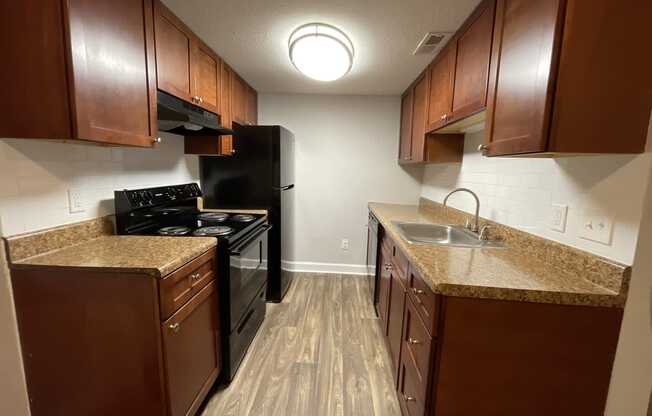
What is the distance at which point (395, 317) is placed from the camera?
168 cm

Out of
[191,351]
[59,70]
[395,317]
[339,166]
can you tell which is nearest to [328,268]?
[339,166]

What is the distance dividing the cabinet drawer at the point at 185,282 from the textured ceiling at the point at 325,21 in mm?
1366

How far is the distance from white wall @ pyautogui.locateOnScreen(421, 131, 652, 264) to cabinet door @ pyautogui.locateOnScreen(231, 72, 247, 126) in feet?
→ 6.74

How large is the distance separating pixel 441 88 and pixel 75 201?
2.30 m

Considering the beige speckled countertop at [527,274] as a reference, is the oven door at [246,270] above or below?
below

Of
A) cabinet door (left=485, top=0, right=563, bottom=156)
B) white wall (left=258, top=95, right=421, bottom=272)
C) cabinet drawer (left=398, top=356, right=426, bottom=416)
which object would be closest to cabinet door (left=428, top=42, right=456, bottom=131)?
cabinet door (left=485, top=0, right=563, bottom=156)

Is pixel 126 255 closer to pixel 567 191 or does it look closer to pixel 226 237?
pixel 226 237

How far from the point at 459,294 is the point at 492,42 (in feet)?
3.84

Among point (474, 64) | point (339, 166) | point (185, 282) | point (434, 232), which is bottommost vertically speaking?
point (185, 282)

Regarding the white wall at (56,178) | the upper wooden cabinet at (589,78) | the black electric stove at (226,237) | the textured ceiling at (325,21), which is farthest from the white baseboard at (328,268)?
the upper wooden cabinet at (589,78)

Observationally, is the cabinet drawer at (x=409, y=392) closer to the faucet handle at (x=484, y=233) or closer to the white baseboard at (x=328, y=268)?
the faucet handle at (x=484, y=233)

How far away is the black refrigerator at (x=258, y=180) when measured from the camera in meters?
2.50

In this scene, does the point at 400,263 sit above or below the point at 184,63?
below

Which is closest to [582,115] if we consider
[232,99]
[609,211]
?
[609,211]
